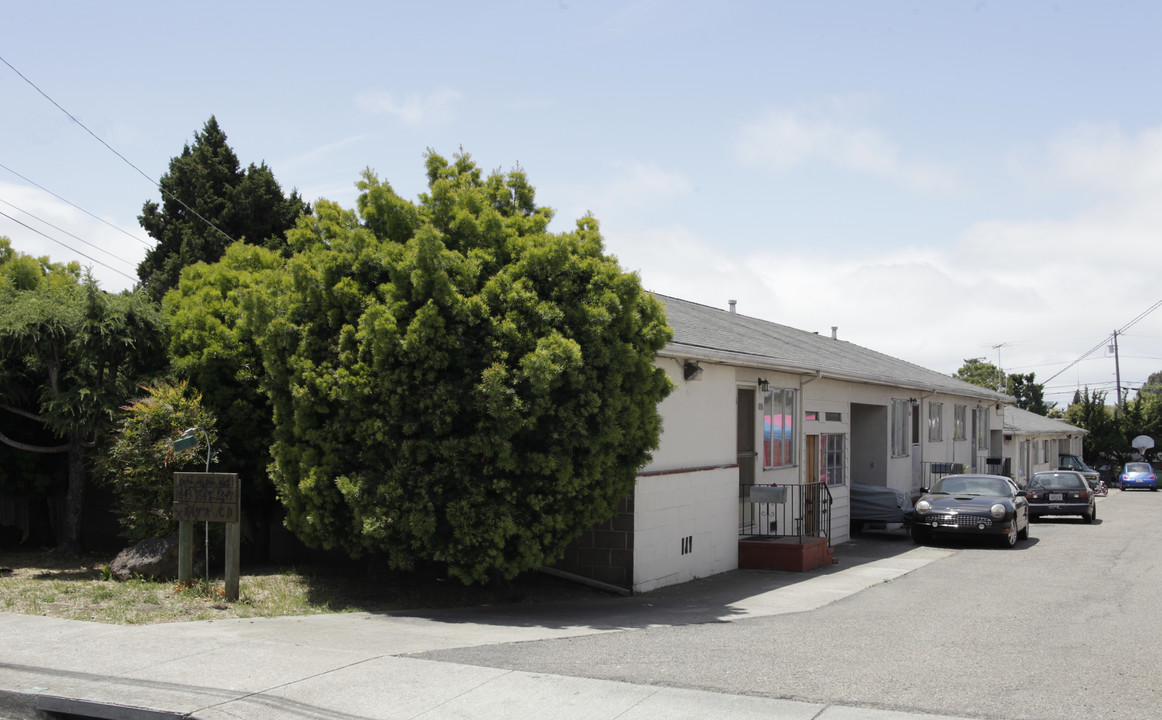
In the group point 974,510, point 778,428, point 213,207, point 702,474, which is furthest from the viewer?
point 213,207

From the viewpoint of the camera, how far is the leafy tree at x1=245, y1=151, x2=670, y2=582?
948cm

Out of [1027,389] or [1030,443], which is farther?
[1027,389]

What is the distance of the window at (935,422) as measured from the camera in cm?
2575

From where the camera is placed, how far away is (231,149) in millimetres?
32688

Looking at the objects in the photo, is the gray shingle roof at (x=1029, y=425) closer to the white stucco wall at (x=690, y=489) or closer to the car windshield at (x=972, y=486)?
the car windshield at (x=972, y=486)

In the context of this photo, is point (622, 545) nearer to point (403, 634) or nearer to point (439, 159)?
point (403, 634)

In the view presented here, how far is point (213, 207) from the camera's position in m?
31.3

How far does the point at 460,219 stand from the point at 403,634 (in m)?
4.33

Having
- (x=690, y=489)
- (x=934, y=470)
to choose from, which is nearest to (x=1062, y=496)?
(x=934, y=470)

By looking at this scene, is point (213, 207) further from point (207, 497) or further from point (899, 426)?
point (207, 497)

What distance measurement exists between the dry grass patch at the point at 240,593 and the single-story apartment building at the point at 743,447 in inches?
45.3

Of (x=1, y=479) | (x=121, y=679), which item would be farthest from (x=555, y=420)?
(x=1, y=479)

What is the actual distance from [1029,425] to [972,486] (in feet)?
85.2

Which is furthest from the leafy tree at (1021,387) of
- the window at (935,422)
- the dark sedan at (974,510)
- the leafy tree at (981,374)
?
the dark sedan at (974,510)
